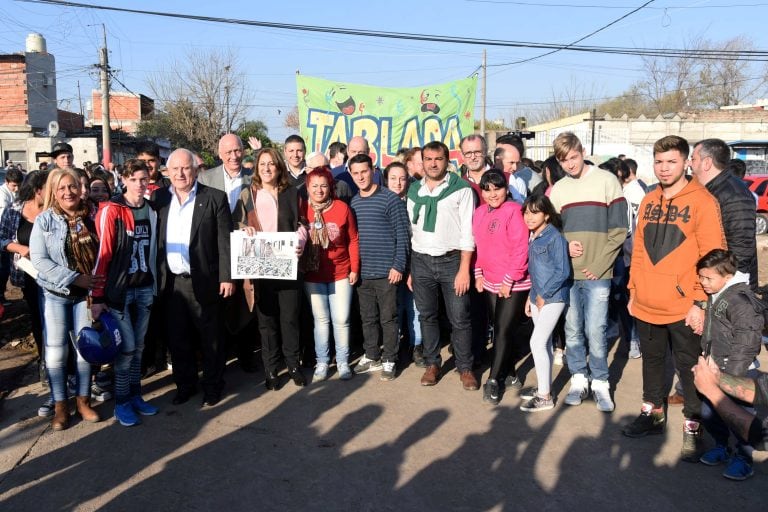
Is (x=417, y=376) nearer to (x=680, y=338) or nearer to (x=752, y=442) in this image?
(x=680, y=338)

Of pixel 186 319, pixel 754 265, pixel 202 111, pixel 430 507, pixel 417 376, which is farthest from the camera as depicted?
pixel 202 111

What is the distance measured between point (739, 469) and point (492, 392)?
1868mm

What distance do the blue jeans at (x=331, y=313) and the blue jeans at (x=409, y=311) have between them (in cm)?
65

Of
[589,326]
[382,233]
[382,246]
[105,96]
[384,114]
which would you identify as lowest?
[589,326]

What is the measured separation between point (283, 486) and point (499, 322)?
2.25m

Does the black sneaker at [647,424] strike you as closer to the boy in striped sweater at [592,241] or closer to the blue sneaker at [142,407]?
the boy in striped sweater at [592,241]

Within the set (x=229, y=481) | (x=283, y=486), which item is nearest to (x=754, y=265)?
(x=283, y=486)

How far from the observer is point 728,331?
3.78 meters

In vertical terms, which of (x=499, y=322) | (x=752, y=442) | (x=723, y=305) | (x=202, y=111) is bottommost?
(x=752, y=442)

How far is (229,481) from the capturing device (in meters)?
3.82

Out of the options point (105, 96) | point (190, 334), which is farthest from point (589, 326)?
point (105, 96)

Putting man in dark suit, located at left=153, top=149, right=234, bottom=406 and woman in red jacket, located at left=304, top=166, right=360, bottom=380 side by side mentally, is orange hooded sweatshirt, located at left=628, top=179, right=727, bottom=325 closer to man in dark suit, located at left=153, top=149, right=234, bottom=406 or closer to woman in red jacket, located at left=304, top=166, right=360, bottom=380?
woman in red jacket, located at left=304, top=166, right=360, bottom=380

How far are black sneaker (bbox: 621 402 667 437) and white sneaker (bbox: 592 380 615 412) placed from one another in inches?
15.7

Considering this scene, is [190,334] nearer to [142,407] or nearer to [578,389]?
[142,407]
